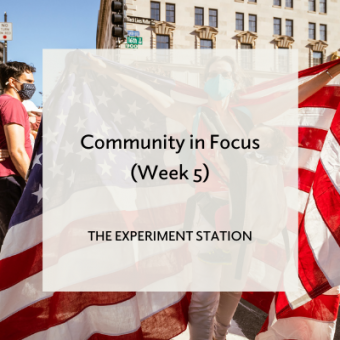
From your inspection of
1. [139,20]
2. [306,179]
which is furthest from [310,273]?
[139,20]

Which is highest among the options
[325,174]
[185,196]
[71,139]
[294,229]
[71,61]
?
[71,61]

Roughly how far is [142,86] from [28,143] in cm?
132

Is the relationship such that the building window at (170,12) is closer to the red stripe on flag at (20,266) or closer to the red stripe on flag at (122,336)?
the red stripe on flag at (20,266)

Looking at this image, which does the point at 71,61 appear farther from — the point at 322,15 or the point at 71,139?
the point at 322,15

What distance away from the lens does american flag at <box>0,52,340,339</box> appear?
2.25m

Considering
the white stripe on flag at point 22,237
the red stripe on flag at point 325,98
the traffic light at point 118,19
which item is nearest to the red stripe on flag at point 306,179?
the red stripe on flag at point 325,98

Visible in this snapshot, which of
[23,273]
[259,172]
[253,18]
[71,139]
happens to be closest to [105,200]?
[71,139]

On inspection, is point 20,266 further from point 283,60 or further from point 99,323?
point 283,60

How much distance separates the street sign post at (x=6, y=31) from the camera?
11484 millimetres

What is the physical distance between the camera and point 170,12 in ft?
99.8

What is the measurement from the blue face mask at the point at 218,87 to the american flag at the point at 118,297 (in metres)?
0.86

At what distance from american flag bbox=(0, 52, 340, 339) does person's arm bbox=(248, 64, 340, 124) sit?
1.38ft

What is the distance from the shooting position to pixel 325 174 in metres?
2.40

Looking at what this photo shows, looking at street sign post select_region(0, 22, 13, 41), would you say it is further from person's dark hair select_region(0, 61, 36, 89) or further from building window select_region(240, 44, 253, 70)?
building window select_region(240, 44, 253, 70)
